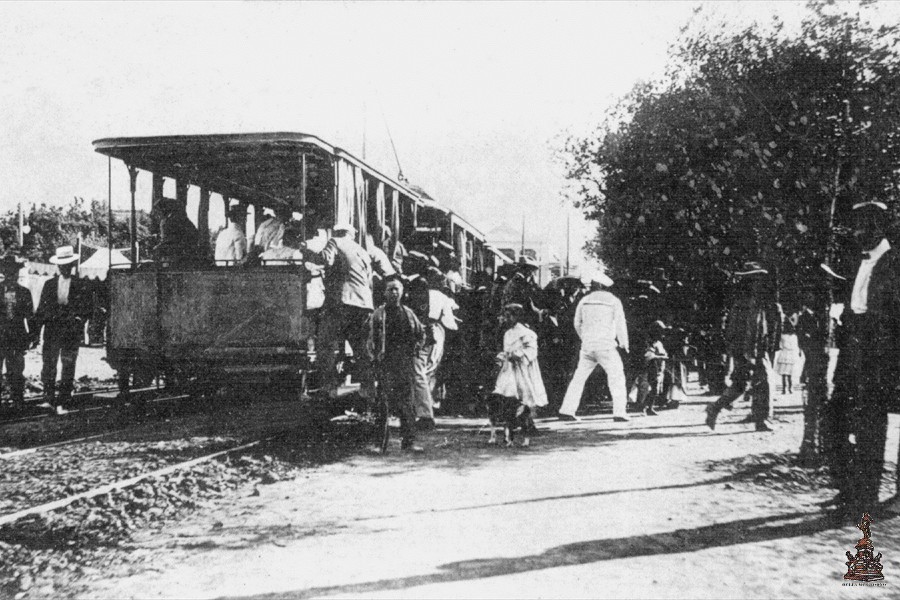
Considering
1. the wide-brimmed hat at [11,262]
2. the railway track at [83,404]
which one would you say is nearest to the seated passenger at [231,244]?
the railway track at [83,404]

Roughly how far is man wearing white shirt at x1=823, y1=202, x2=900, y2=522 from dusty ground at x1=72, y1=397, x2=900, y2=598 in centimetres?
24

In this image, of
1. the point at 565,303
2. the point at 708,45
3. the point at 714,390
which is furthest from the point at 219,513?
the point at 714,390

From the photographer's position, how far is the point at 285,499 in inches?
195

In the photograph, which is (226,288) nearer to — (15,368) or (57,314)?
(57,314)

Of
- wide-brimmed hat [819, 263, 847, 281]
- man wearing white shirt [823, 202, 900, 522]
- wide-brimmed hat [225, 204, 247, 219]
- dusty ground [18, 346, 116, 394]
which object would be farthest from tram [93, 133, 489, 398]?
man wearing white shirt [823, 202, 900, 522]

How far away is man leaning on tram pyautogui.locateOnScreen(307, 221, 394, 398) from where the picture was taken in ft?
24.7

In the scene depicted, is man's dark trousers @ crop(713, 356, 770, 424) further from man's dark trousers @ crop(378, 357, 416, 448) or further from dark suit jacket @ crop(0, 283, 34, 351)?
dark suit jacket @ crop(0, 283, 34, 351)

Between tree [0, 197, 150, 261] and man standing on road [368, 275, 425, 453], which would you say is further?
tree [0, 197, 150, 261]

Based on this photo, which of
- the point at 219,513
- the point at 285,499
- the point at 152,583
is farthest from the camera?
the point at 285,499

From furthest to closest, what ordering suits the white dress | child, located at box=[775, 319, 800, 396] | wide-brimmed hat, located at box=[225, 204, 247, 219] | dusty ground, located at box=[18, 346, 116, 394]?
dusty ground, located at box=[18, 346, 116, 394] → child, located at box=[775, 319, 800, 396] → wide-brimmed hat, located at box=[225, 204, 247, 219] → the white dress

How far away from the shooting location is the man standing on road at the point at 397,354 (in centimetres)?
667

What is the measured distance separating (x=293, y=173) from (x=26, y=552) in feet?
19.1

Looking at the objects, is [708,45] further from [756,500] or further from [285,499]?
[285,499]

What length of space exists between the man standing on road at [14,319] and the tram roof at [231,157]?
7.30 ft
